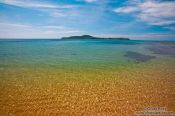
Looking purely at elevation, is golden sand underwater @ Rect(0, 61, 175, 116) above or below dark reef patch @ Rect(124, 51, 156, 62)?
below

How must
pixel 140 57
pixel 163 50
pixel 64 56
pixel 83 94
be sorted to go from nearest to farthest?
pixel 83 94 → pixel 140 57 → pixel 64 56 → pixel 163 50

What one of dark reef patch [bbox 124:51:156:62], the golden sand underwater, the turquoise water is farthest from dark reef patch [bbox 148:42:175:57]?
the golden sand underwater

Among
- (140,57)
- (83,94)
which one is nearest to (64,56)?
(140,57)

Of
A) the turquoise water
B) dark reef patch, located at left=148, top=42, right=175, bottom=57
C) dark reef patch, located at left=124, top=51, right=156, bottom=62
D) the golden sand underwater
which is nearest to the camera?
the golden sand underwater

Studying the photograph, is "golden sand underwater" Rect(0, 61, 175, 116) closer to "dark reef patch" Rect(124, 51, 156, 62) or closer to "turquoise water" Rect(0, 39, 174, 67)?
"turquoise water" Rect(0, 39, 174, 67)

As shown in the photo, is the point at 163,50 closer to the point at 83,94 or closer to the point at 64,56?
the point at 64,56

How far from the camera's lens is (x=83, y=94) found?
1014 centimetres

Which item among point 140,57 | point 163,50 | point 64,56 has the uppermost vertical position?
point 163,50

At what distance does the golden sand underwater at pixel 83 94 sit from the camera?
26.6 feet

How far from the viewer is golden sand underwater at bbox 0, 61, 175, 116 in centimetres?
809

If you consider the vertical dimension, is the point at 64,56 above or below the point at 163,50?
below

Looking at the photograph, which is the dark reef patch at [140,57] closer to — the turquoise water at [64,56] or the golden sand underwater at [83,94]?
the turquoise water at [64,56]

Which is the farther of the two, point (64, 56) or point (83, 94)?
point (64, 56)

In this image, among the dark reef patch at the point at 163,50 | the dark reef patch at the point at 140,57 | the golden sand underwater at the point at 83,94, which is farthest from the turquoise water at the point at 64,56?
the golden sand underwater at the point at 83,94
